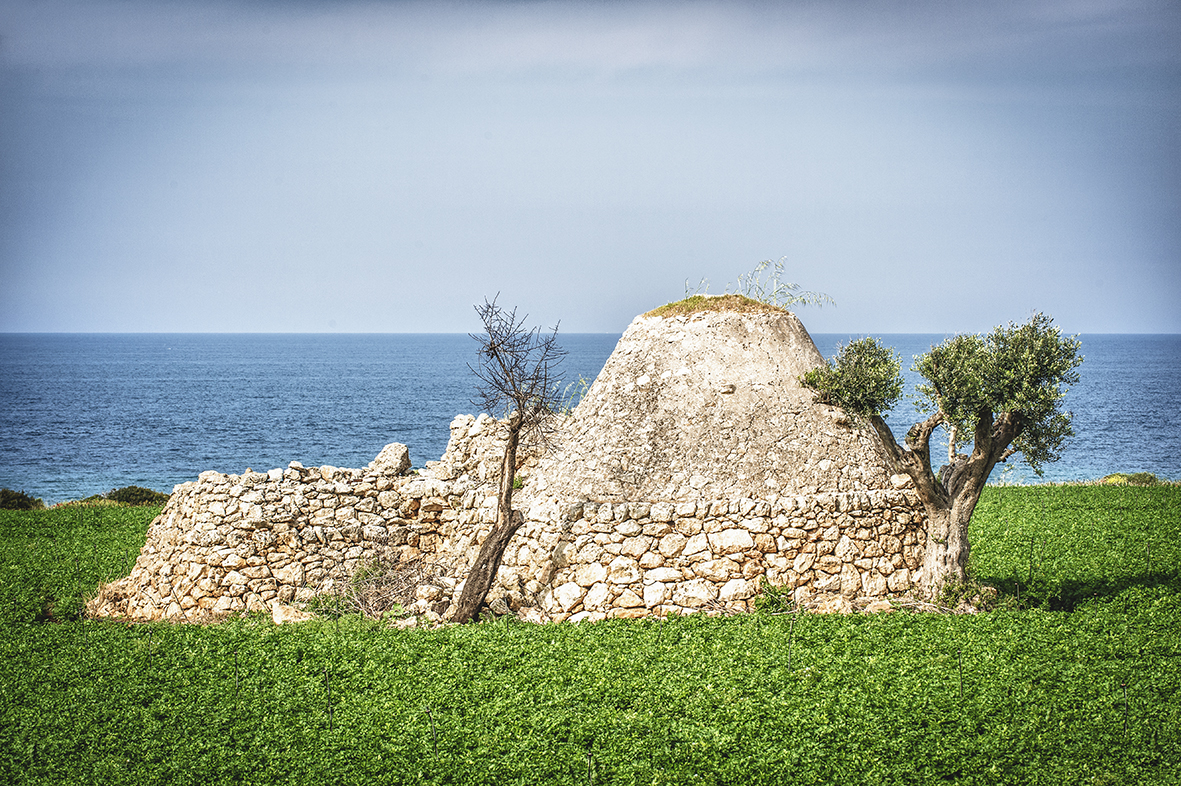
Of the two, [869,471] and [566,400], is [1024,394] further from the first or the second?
[566,400]

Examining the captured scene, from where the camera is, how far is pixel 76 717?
10.8 metres

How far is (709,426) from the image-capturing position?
1570 cm

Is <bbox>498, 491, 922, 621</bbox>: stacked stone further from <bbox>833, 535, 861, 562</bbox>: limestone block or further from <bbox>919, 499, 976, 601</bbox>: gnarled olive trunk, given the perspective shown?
<bbox>919, 499, 976, 601</bbox>: gnarled olive trunk

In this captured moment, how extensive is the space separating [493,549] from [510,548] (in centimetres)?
54

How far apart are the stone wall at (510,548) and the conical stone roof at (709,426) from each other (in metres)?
0.47

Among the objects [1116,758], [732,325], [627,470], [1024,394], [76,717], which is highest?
[732,325]

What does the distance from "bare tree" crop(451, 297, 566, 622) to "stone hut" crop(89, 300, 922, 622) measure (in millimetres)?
477

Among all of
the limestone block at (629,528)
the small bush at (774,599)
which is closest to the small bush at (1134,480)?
the small bush at (774,599)

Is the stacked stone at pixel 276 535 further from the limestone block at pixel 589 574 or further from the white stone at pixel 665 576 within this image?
the white stone at pixel 665 576

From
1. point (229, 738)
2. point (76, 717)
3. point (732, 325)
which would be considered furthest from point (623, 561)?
point (76, 717)

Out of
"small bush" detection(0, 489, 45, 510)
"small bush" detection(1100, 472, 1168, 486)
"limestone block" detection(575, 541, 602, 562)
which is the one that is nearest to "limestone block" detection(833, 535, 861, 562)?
"limestone block" detection(575, 541, 602, 562)

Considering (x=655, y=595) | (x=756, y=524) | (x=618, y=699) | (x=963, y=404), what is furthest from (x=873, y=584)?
(x=618, y=699)

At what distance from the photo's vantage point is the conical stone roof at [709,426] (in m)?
15.1

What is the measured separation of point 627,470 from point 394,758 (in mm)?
7284
